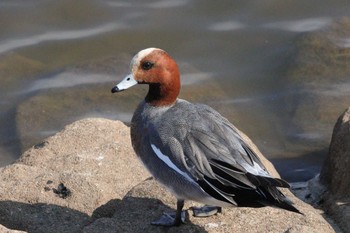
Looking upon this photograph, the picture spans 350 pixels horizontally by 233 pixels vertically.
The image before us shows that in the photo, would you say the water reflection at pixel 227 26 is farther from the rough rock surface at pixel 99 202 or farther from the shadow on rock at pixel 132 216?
the shadow on rock at pixel 132 216

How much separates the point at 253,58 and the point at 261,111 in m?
0.91

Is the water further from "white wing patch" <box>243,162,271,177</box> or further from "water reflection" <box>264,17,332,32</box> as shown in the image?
"white wing patch" <box>243,162,271,177</box>

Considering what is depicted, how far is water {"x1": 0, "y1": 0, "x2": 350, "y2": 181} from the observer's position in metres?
7.18

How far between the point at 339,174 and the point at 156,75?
1.52 metres

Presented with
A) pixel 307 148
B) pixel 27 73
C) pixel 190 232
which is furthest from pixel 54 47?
pixel 190 232

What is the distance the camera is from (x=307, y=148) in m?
6.75

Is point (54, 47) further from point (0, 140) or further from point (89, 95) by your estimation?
point (0, 140)

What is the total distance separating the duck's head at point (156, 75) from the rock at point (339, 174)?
1.29 meters

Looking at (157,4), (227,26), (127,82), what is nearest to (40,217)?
(127,82)

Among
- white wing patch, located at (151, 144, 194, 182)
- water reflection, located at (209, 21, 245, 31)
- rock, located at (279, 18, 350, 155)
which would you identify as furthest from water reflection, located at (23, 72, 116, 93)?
white wing patch, located at (151, 144, 194, 182)

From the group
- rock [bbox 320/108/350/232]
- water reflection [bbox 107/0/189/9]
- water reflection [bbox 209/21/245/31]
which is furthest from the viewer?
water reflection [bbox 107/0/189/9]

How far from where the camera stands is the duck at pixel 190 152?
4.07 metres

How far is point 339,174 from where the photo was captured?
5.21 m

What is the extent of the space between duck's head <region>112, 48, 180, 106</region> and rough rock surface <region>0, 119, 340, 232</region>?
0.59 meters
